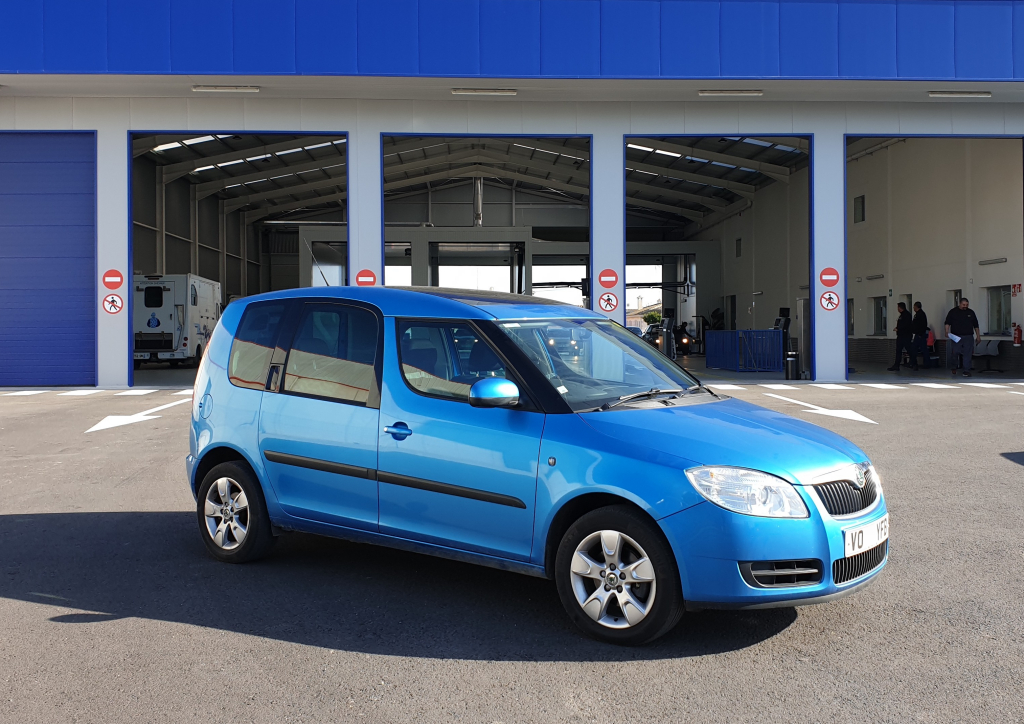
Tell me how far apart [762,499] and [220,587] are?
284cm

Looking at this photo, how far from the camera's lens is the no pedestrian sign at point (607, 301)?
20656 millimetres

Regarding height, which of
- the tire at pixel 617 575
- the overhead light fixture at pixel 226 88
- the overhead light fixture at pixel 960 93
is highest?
the overhead light fixture at pixel 960 93

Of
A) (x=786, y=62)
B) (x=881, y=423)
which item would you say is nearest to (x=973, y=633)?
(x=881, y=423)

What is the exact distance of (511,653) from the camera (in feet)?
13.1

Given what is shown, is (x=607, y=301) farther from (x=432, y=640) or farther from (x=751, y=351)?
(x=432, y=640)

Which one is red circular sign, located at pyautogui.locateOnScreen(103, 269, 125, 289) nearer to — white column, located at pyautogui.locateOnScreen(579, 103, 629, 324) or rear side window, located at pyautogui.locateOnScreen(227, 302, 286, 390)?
white column, located at pyautogui.locateOnScreen(579, 103, 629, 324)

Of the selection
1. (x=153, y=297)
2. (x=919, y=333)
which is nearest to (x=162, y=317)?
(x=153, y=297)

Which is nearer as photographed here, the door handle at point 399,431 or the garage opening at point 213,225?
the door handle at point 399,431

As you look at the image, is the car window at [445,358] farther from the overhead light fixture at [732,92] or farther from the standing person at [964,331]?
the standing person at [964,331]

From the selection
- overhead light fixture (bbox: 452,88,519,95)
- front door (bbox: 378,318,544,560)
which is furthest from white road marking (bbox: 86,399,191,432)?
overhead light fixture (bbox: 452,88,519,95)

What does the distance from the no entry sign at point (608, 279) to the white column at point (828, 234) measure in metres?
4.32

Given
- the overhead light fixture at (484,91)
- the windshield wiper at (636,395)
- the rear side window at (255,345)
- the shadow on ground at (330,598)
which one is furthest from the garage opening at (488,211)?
the windshield wiper at (636,395)

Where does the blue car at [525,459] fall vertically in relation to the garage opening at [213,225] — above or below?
below

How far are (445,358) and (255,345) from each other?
4.63 feet
